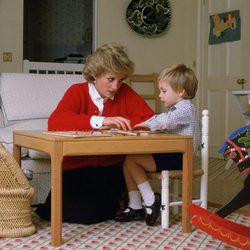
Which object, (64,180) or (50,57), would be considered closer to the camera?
(64,180)

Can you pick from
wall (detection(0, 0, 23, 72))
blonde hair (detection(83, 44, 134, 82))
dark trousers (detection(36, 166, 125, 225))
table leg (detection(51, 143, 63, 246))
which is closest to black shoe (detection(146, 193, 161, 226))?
dark trousers (detection(36, 166, 125, 225))

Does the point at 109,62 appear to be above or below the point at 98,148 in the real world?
above

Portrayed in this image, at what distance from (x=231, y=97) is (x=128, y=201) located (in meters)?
3.12

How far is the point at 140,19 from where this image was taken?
5910mm

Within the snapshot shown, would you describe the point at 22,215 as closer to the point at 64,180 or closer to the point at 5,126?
the point at 64,180

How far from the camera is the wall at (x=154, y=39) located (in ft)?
18.9

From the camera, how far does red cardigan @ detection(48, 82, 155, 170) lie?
2.36 m

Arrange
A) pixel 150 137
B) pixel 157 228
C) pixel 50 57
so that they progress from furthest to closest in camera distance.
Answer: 1. pixel 50 57
2. pixel 157 228
3. pixel 150 137

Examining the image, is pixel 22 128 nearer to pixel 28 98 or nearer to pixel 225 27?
pixel 28 98

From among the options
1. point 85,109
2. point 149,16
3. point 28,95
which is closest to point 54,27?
point 149,16

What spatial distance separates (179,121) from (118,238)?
2.03 ft

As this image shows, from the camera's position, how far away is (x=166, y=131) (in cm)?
240

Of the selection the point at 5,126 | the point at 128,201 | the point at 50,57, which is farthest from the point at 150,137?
the point at 50,57

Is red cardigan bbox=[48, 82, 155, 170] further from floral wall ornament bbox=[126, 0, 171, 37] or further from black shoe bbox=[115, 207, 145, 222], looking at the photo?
floral wall ornament bbox=[126, 0, 171, 37]
